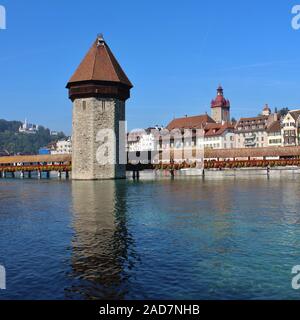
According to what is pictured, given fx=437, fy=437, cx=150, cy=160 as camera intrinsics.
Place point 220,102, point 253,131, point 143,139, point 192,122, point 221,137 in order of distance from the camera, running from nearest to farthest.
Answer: point 253,131 → point 221,137 → point 192,122 → point 143,139 → point 220,102

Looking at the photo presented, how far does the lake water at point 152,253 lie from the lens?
23.1 ft

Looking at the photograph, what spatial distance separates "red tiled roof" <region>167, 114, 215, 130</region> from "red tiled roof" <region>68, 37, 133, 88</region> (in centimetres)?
3990

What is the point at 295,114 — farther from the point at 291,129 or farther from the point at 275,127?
the point at 275,127

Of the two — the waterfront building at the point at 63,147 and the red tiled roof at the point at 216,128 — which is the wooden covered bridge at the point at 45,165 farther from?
the waterfront building at the point at 63,147

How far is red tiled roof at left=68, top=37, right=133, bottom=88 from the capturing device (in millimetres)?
40875

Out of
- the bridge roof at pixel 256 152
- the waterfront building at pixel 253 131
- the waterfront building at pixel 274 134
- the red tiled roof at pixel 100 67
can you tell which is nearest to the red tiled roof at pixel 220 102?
the waterfront building at pixel 253 131

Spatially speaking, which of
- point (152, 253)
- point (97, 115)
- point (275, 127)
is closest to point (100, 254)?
point (152, 253)

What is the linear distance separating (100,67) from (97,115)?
4676 millimetres

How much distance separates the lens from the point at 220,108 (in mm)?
100062

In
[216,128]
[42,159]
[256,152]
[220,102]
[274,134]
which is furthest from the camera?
[220,102]

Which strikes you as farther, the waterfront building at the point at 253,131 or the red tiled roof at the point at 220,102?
the red tiled roof at the point at 220,102

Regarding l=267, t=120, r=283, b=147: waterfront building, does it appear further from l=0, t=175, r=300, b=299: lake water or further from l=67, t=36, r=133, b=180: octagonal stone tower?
l=0, t=175, r=300, b=299: lake water

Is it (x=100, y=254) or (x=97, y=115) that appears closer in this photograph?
(x=100, y=254)
